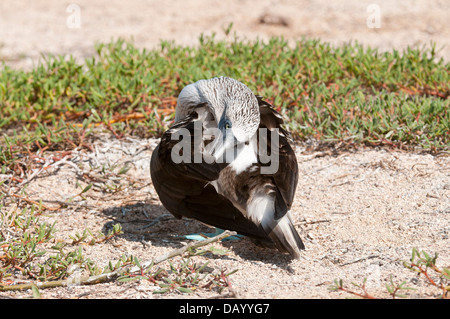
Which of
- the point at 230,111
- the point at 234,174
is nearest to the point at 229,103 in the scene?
the point at 230,111

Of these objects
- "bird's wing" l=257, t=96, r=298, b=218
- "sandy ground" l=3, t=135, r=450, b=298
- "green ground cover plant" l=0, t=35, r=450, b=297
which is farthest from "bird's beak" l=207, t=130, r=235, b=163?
"green ground cover plant" l=0, t=35, r=450, b=297

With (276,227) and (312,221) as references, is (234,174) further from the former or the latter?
(312,221)

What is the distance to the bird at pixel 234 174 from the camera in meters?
3.12

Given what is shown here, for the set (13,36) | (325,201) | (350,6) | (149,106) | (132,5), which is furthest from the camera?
(132,5)

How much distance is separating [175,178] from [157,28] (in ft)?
15.9

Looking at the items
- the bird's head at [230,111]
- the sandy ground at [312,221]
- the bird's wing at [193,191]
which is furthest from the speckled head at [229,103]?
Result: the sandy ground at [312,221]

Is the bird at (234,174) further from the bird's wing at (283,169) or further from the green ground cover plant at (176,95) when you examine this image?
the green ground cover plant at (176,95)

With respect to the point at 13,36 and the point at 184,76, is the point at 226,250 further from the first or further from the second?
the point at 13,36

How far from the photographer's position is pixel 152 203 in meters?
4.06

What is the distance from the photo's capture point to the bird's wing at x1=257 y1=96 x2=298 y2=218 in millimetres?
3186

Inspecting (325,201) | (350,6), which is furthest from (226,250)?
(350,6)

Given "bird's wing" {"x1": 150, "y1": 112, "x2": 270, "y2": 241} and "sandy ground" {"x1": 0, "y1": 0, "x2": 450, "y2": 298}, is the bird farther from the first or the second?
"sandy ground" {"x1": 0, "y1": 0, "x2": 450, "y2": 298}

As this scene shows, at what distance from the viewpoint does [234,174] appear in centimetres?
321

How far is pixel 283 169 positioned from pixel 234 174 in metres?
0.26
